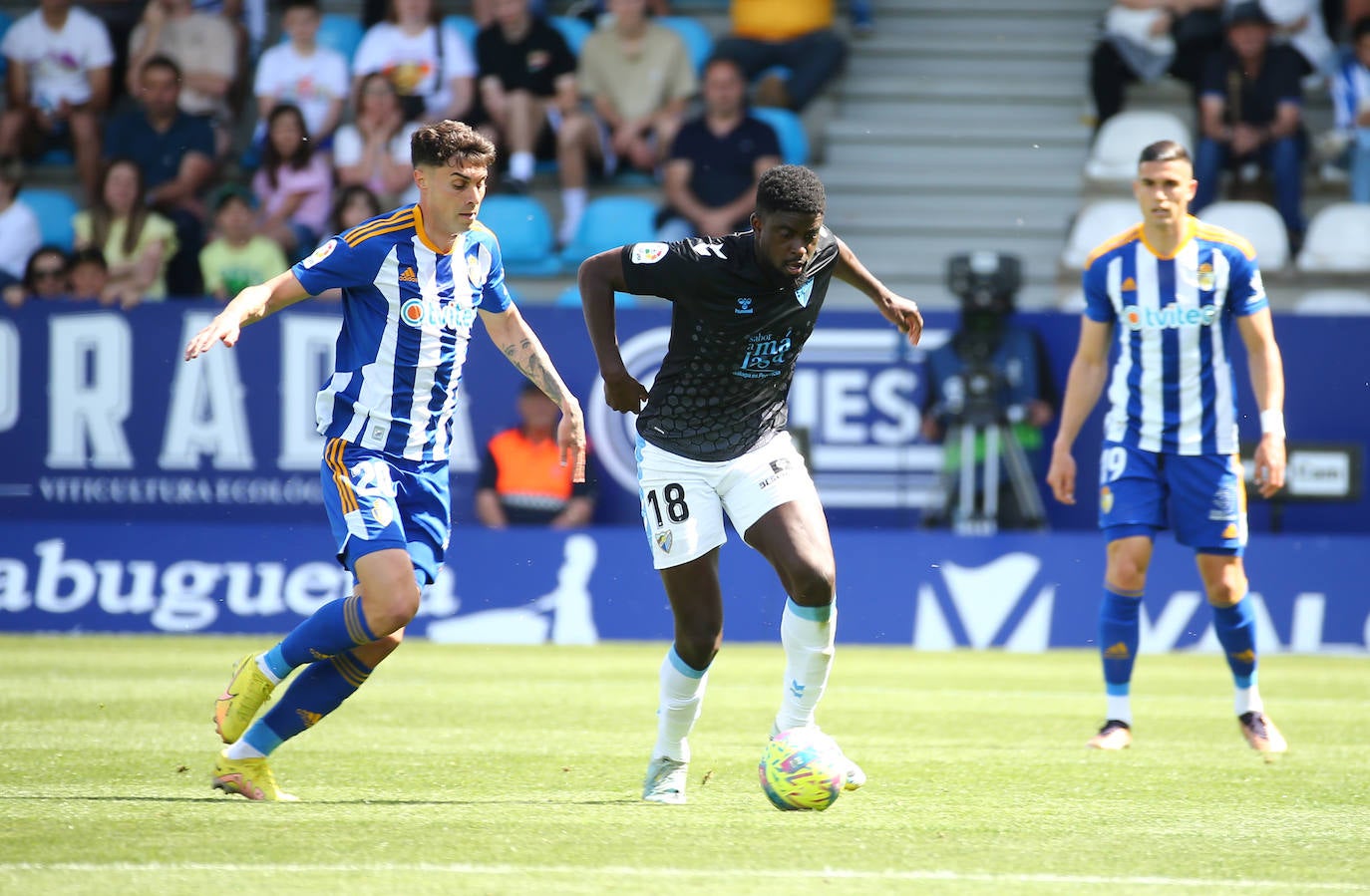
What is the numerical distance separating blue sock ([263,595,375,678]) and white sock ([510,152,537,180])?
10.0m

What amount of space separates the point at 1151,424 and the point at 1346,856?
119 inches

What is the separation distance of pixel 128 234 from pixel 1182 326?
9.89 meters

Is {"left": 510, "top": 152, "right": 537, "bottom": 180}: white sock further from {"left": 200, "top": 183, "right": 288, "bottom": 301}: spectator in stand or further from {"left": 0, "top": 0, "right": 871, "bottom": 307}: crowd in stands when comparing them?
{"left": 200, "top": 183, "right": 288, "bottom": 301}: spectator in stand

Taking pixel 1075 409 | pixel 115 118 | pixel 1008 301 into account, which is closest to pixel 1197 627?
pixel 1008 301

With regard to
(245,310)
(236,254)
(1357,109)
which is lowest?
(236,254)

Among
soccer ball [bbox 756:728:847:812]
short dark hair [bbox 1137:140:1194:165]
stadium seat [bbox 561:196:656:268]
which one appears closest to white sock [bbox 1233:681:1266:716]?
short dark hair [bbox 1137:140:1194:165]

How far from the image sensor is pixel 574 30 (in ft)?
54.0

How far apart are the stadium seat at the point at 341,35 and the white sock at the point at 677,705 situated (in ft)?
38.6

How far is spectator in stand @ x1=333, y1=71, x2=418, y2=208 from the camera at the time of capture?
1528cm

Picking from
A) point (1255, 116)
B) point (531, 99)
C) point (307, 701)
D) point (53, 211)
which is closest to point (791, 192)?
point (307, 701)

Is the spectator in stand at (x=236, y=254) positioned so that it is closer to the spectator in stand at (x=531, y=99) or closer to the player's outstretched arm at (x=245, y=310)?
the spectator in stand at (x=531, y=99)

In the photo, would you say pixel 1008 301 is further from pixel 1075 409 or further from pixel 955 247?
pixel 1075 409

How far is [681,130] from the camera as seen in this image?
→ 588 inches

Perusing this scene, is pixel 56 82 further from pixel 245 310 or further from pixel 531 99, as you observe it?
pixel 245 310
